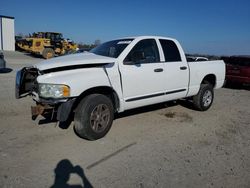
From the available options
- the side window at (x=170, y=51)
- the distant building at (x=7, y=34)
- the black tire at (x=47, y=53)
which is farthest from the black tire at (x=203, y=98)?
the distant building at (x=7, y=34)

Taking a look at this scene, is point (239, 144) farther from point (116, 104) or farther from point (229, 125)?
point (116, 104)

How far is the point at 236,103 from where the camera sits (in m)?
8.34

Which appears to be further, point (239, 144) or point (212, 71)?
point (212, 71)

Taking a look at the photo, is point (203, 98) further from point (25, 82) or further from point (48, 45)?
point (48, 45)

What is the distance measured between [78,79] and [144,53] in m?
1.86

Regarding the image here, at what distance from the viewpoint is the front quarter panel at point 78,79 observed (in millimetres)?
3963

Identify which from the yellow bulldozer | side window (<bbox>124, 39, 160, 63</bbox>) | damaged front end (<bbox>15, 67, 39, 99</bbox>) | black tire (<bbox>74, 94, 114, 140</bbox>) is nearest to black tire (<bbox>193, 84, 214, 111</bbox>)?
side window (<bbox>124, 39, 160, 63</bbox>)

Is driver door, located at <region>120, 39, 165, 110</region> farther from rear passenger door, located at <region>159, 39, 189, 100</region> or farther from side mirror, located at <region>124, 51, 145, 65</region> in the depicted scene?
rear passenger door, located at <region>159, 39, 189, 100</region>

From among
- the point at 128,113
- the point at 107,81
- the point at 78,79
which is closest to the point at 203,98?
the point at 128,113

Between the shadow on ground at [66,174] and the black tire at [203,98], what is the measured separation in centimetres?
426

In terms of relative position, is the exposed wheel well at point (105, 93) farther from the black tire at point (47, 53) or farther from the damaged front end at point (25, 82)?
the black tire at point (47, 53)

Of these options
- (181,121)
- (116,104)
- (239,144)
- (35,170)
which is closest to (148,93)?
(116,104)

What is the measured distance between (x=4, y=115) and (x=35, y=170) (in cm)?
290

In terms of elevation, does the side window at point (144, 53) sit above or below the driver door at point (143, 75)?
above
